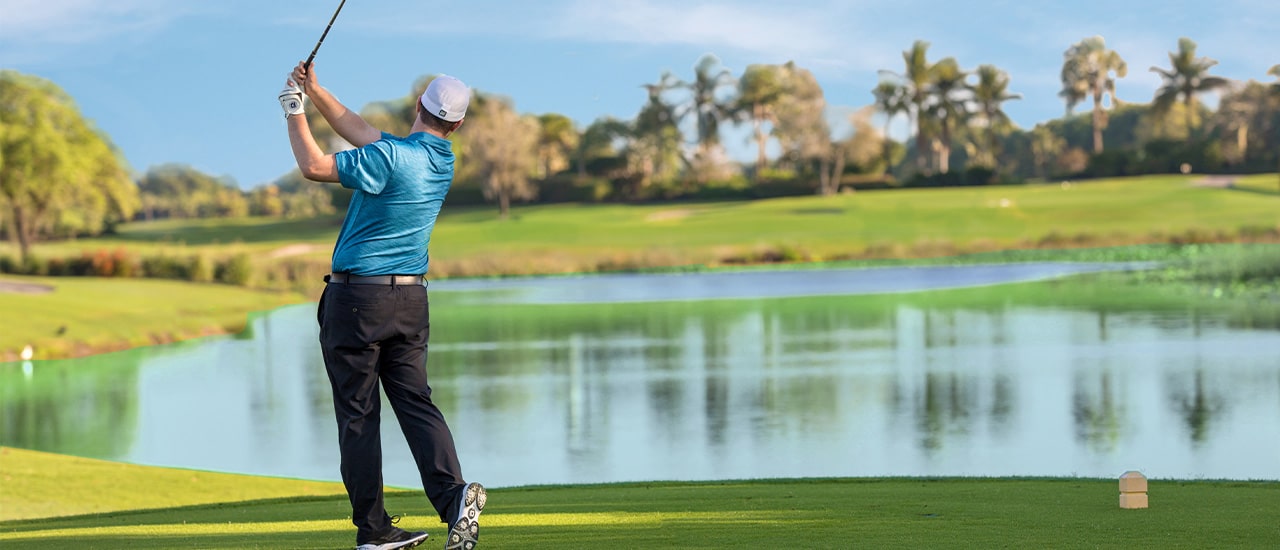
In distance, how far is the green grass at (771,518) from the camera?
19.1ft

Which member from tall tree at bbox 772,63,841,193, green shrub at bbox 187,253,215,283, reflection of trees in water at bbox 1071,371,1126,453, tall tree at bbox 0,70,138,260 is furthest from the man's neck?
tall tree at bbox 772,63,841,193

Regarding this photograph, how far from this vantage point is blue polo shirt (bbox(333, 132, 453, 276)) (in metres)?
5.48

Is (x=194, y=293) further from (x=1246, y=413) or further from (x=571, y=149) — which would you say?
(x=571, y=149)

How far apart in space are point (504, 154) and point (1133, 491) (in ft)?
273

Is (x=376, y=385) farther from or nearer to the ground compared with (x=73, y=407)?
farther from the ground

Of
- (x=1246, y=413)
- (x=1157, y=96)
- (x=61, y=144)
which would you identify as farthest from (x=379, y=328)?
(x=1157, y=96)

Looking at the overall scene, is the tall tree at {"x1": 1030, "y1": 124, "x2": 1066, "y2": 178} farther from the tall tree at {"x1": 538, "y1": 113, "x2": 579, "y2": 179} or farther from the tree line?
the tall tree at {"x1": 538, "y1": 113, "x2": 579, "y2": 179}

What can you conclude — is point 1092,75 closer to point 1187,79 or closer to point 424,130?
point 1187,79

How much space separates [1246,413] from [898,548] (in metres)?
13.2

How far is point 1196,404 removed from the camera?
724 inches

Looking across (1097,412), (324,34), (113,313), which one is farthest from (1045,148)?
(324,34)

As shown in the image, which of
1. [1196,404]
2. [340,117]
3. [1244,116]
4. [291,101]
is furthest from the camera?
[1244,116]

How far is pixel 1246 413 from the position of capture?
679 inches

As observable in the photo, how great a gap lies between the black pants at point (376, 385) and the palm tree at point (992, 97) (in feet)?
314
